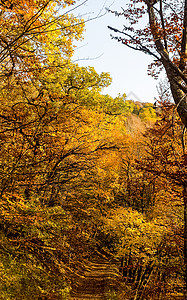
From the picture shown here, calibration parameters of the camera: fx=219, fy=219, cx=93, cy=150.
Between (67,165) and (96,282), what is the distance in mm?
10728

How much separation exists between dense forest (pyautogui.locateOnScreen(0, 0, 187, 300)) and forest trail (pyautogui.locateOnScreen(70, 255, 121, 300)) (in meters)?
0.18

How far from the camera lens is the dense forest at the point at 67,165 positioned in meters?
3.64

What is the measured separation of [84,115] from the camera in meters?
8.00

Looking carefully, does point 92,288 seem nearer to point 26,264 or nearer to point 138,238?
point 138,238

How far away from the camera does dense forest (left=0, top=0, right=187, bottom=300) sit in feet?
11.9

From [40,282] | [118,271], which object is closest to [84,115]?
[40,282]

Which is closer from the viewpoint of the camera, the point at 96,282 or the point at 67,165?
the point at 67,165

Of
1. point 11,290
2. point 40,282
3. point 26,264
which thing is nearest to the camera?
point 11,290

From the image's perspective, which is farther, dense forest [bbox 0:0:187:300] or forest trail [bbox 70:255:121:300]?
forest trail [bbox 70:255:121:300]

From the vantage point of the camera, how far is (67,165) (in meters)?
4.68

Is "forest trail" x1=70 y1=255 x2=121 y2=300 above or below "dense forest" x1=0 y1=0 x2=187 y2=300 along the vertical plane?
below

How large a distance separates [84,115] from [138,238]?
5.06 meters

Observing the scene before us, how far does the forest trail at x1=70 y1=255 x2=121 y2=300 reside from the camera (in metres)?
10.9

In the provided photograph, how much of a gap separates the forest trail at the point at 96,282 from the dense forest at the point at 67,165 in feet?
0.57
